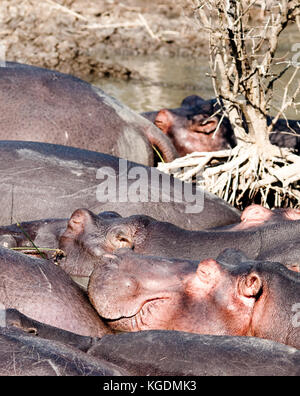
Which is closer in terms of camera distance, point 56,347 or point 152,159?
point 56,347

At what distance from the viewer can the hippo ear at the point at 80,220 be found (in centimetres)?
457

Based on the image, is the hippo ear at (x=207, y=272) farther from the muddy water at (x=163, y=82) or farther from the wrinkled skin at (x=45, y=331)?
the muddy water at (x=163, y=82)

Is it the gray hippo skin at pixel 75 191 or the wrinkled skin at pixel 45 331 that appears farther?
the gray hippo skin at pixel 75 191

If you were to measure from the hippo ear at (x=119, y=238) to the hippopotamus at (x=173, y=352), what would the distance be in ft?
2.94

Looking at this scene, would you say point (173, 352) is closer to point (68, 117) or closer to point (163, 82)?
point (68, 117)

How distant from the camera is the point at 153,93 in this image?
1080 cm

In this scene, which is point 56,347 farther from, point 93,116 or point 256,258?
point 93,116

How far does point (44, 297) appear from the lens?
402cm

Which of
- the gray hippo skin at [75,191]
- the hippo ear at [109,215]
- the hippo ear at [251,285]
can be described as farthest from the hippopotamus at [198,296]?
the gray hippo skin at [75,191]

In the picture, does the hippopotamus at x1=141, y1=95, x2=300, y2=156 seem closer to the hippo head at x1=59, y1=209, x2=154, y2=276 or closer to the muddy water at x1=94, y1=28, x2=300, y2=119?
the muddy water at x1=94, y1=28, x2=300, y2=119

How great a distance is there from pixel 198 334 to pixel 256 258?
40.0 inches

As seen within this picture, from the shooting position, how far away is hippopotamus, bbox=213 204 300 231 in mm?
4855
